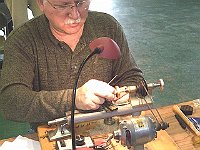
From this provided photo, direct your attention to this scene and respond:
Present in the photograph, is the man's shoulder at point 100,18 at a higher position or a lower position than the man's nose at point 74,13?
lower

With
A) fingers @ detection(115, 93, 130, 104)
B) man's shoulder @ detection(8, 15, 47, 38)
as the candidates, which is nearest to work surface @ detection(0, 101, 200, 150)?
fingers @ detection(115, 93, 130, 104)

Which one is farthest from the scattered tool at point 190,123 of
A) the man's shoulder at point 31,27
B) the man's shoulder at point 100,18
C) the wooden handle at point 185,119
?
the man's shoulder at point 31,27

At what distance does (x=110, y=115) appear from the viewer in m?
1.18

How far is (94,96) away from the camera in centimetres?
119

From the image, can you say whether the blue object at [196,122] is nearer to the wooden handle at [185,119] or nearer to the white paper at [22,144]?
the wooden handle at [185,119]

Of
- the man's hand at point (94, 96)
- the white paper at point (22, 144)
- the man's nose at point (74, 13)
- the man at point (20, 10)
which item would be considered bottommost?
the white paper at point (22, 144)

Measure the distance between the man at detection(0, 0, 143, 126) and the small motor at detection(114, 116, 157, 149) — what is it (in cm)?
32

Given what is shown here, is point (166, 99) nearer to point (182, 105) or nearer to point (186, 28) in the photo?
point (182, 105)

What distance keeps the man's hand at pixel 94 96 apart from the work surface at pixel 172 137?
200mm

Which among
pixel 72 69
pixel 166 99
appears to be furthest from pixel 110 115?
pixel 166 99

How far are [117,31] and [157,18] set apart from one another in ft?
12.0

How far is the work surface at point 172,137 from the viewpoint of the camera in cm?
121

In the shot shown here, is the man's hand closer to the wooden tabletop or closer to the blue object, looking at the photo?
the wooden tabletop

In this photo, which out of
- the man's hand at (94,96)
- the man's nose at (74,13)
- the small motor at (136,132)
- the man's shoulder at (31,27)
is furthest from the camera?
the man's shoulder at (31,27)
